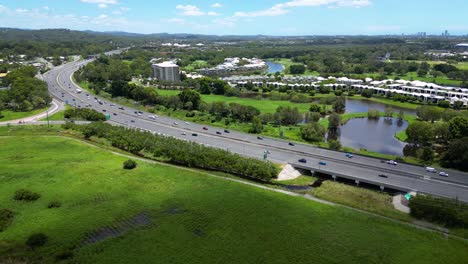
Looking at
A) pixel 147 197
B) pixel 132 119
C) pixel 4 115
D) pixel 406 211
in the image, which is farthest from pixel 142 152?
pixel 4 115

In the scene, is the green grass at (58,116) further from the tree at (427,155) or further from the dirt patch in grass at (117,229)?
the tree at (427,155)

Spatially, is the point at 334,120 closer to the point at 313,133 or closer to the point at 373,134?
the point at 373,134

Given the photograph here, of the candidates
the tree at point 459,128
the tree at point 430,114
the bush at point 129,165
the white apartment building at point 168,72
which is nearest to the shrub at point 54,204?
the bush at point 129,165

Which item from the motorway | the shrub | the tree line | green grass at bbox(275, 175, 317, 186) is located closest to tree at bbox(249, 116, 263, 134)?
the motorway

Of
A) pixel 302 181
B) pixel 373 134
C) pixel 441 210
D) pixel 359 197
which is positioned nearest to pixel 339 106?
pixel 373 134

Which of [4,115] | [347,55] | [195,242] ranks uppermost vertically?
[347,55]

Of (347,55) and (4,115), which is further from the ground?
(347,55)

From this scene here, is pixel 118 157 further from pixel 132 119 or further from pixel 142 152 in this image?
pixel 132 119

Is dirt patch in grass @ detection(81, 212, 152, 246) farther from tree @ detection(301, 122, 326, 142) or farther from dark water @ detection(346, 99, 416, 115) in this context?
dark water @ detection(346, 99, 416, 115)
